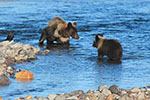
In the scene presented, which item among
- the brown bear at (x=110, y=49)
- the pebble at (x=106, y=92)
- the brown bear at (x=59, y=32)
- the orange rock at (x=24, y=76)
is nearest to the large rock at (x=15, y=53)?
the orange rock at (x=24, y=76)

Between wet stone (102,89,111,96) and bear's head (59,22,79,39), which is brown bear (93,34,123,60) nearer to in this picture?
bear's head (59,22,79,39)

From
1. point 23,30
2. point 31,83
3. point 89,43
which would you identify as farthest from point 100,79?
point 23,30

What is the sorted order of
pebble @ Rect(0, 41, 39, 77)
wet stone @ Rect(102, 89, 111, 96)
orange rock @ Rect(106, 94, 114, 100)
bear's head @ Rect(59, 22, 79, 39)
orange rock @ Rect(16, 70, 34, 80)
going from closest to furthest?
orange rock @ Rect(106, 94, 114, 100)
wet stone @ Rect(102, 89, 111, 96)
orange rock @ Rect(16, 70, 34, 80)
pebble @ Rect(0, 41, 39, 77)
bear's head @ Rect(59, 22, 79, 39)

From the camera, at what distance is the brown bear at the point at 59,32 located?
554 inches

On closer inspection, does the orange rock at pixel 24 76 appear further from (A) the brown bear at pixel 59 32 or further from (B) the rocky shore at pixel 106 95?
(A) the brown bear at pixel 59 32

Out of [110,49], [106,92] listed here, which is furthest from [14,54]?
[106,92]

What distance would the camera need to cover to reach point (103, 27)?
1844 centimetres

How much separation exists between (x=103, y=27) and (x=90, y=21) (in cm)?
261

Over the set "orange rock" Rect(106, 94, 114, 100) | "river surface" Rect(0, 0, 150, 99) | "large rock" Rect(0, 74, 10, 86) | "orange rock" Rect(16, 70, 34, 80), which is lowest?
"river surface" Rect(0, 0, 150, 99)

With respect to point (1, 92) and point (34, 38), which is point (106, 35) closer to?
point (34, 38)

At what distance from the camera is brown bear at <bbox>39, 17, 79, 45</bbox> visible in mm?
14078

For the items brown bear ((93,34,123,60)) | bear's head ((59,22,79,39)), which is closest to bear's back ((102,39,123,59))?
brown bear ((93,34,123,60))

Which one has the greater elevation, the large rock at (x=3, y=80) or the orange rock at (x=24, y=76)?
the large rock at (x=3, y=80)

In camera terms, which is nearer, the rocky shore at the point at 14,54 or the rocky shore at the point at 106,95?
the rocky shore at the point at 106,95
